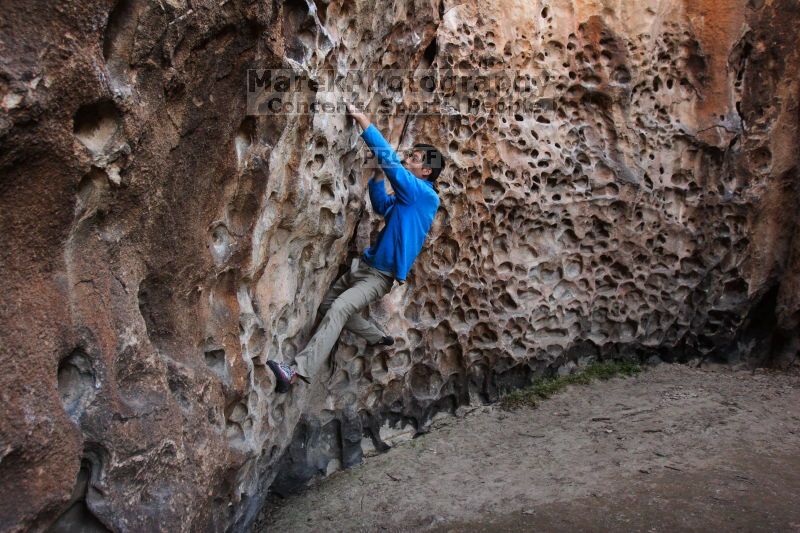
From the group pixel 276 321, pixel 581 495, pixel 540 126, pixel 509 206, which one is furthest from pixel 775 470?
pixel 276 321

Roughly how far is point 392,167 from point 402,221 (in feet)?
1.10

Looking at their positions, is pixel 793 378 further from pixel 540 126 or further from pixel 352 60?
pixel 352 60

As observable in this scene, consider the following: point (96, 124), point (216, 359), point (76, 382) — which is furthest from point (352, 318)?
point (96, 124)

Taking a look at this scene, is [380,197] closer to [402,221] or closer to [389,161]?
[402,221]

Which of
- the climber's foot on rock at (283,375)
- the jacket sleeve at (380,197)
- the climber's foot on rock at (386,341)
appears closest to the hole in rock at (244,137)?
the climber's foot on rock at (283,375)

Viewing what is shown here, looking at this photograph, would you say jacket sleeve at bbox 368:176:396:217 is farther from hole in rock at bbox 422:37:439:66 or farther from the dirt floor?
the dirt floor

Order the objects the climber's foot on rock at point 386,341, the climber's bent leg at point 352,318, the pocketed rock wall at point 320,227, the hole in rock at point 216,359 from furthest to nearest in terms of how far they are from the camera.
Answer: the climber's foot on rock at point 386,341
the climber's bent leg at point 352,318
the hole in rock at point 216,359
the pocketed rock wall at point 320,227

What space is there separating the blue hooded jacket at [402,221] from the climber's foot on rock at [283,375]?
2.77 ft

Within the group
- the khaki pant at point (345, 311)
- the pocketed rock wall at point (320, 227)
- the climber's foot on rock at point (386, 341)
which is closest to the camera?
the pocketed rock wall at point (320, 227)

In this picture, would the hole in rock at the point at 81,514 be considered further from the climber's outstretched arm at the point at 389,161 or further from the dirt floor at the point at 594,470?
the climber's outstretched arm at the point at 389,161

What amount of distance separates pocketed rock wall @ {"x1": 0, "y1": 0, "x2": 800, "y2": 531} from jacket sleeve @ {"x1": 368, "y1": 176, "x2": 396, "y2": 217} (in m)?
0.11

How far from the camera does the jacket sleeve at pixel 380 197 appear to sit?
440cm

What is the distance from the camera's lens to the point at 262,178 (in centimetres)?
327

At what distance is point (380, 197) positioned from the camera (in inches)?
173
